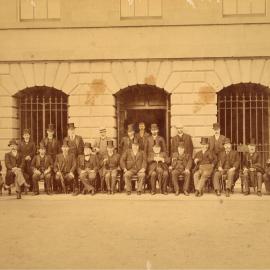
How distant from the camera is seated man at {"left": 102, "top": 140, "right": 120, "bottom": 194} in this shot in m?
14.5

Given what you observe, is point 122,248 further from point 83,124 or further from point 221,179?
point 83,124

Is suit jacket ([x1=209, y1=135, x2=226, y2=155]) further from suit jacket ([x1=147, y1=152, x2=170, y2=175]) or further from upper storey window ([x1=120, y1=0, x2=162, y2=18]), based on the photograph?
upper storey window ([x1=120, y1=0, x2=162, y2=18])

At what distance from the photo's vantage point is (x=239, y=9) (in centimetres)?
1722

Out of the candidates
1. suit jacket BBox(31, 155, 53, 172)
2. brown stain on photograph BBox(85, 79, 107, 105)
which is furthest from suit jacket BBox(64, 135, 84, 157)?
brown stain on photograph BBox(85, 79, 107, 105)

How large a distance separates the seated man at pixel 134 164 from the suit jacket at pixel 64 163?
4.08 ft

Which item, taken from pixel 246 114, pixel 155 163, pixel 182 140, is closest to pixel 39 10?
pixel 182 140

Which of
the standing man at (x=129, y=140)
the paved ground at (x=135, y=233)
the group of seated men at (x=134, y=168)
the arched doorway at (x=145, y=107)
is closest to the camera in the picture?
the paved ground at (x=135, y=233)

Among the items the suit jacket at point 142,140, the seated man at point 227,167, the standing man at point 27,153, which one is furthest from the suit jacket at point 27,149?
the seated man at point 227,167

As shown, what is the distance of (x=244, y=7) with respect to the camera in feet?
56.5

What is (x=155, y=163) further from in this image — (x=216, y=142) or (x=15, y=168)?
(x=15, y=168)

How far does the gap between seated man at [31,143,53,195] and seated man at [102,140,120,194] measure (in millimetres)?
1372

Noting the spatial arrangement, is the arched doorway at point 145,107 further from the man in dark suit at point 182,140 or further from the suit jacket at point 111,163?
the suit jacket at point 111,163

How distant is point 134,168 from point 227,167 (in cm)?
229

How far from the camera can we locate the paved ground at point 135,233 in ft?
22.9
